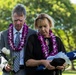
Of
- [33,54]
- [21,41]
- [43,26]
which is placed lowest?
[33,54]

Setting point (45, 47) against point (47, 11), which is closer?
point (45, 47)

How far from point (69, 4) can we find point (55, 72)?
28.3m

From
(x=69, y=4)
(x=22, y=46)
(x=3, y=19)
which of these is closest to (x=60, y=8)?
(x=69, y=4)

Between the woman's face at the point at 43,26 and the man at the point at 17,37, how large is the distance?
0.27 metres

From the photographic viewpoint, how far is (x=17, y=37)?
444cm

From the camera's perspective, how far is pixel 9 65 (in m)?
4.02

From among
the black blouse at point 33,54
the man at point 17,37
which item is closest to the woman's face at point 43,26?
the black blouse at point 33,54

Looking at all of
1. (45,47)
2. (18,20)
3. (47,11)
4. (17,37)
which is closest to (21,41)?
(17,37)

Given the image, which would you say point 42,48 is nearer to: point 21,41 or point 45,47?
point 45,47

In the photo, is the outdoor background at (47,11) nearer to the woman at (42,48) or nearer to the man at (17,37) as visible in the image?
the man at (17,37)

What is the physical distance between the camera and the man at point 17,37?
428 centimetres

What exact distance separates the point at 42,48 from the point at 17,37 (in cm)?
49

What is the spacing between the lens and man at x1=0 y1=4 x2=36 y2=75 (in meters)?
4.28

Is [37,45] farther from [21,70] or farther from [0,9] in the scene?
[0,9]
